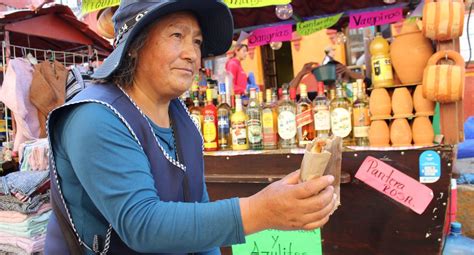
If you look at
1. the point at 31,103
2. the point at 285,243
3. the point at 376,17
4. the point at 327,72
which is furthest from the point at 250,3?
the point at 31,103

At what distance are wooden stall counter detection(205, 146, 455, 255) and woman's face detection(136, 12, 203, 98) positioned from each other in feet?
Result: 3.99

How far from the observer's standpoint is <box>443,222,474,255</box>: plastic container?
2.15 meters

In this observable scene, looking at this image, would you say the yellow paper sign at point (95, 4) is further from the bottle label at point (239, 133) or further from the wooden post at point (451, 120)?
the wooden post at point (451, 120)

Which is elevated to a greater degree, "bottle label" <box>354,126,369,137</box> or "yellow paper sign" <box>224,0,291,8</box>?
"yellow paper sign" <box>224,0,291,8</box>

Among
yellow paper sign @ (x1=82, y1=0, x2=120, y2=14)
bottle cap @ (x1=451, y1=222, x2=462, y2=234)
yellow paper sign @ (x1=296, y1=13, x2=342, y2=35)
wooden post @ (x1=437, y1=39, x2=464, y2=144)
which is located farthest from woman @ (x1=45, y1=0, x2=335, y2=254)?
yellow paper sign @ (x1=296, y1=13, x2=342, y2=35)

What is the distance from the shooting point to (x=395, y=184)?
192 cm

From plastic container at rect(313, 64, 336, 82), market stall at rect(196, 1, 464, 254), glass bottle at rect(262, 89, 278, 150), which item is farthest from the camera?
plastic container at rect(313, 64, 336, 82)

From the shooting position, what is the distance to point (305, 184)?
0.75 meters

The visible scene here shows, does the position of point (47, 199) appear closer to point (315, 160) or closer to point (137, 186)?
point (137, 186)

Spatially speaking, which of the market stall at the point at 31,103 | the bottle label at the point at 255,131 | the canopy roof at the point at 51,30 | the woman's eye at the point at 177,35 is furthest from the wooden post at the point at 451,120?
the canopy roof at the point at 51,30

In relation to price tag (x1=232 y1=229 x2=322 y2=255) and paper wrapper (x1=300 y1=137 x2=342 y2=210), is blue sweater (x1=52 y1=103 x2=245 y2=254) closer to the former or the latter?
paper wrapper (x1=300 y1=137 x2=342 y2=210)

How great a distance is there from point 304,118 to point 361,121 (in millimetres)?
327

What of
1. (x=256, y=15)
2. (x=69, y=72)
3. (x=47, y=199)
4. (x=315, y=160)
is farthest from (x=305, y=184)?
(x=256, y=15)

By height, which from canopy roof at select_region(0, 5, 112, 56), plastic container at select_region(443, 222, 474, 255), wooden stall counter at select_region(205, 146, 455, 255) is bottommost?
plastic container at select_region(443, 222, 474, 255)
